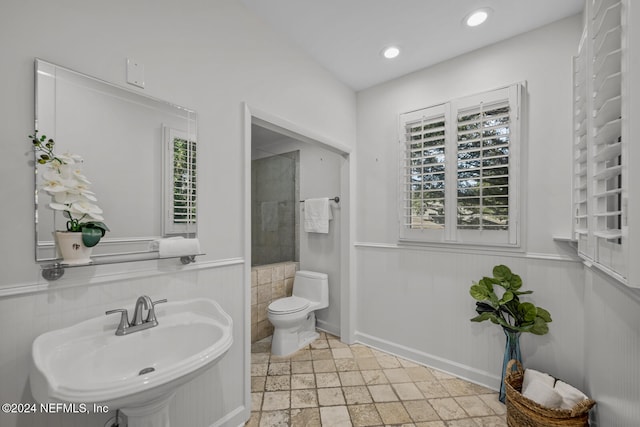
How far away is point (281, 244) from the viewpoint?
3387 mm

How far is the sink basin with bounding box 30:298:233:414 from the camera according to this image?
0.82m

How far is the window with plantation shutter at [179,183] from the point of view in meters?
1.40

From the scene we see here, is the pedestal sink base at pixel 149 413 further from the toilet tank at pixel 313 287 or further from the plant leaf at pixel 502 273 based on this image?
the plant leaf at pixel 502 273

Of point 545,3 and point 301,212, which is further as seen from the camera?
point 301,212

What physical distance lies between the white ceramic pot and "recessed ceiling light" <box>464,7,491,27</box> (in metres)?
2.47

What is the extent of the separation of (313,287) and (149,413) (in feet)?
6.57

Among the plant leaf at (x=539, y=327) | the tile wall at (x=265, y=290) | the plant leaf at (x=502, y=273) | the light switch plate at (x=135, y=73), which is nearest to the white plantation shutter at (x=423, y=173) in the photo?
the plant leaf at (x=502, y=273)

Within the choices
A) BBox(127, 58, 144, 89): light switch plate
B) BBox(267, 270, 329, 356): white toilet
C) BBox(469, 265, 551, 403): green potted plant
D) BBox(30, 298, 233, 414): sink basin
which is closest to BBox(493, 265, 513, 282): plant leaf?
BBox(469, 265, 551, 403): green potted plant

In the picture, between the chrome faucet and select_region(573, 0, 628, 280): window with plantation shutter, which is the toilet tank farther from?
select_region(573, 0, 628, 280): window with plantation shutter

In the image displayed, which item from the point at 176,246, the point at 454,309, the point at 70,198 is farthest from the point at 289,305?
the point at 70,198

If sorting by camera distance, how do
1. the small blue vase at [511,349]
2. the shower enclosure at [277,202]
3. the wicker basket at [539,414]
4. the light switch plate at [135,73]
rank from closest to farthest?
the light switch plate at [135,73] < the wicker basket at [539,414] < the small blue vase at [511,349] < the shower enclosure at [277,202]

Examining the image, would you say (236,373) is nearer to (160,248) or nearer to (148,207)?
(160,248)

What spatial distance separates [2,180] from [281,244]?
2.56 metres

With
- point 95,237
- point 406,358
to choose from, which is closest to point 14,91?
point 95,237
